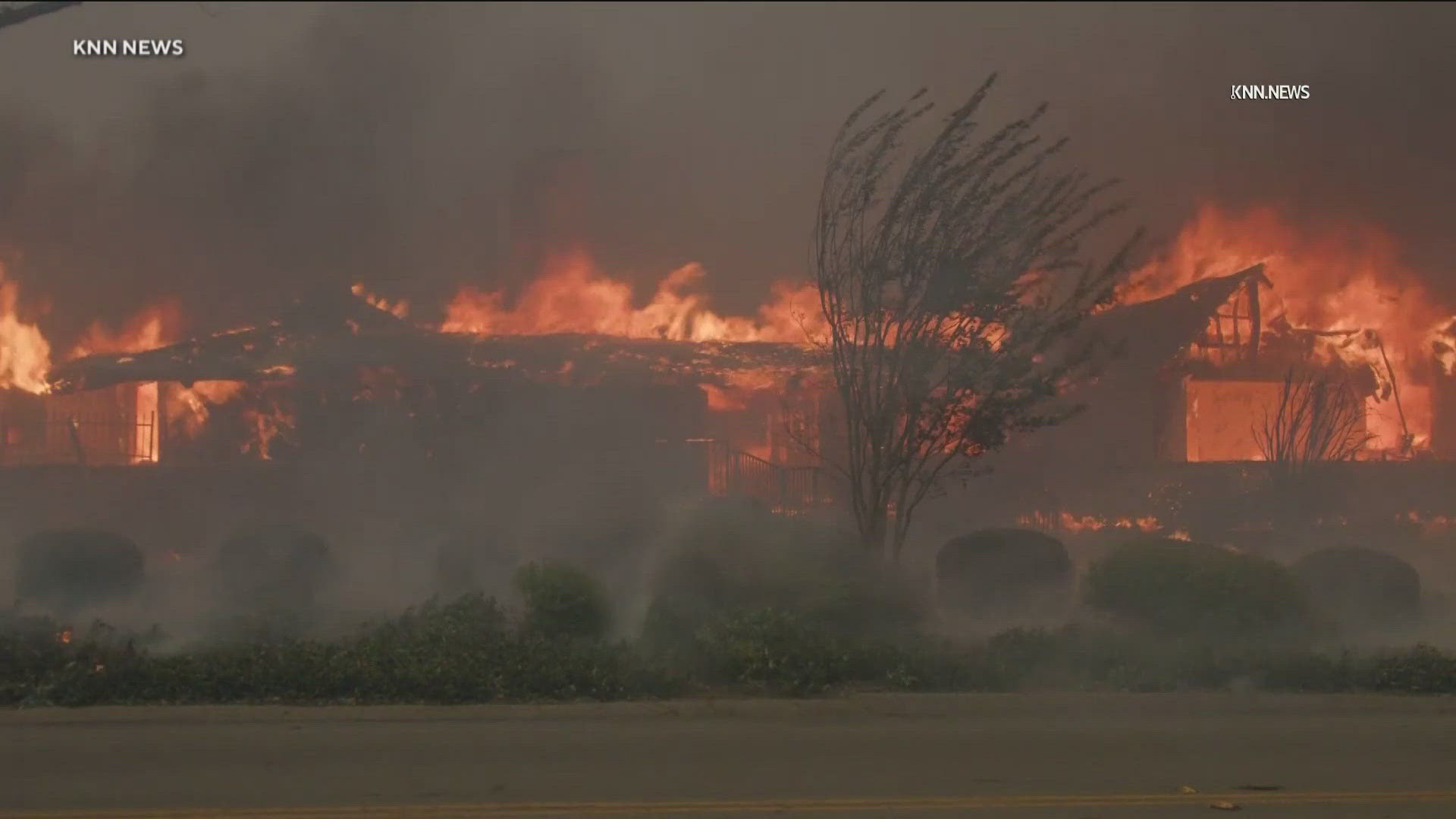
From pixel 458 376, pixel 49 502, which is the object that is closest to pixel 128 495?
pixel 49 502

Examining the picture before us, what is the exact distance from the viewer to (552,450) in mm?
17672

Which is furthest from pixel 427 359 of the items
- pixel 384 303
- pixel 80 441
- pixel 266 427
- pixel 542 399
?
pixel 80 441

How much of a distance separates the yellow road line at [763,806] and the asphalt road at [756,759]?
0.06ft

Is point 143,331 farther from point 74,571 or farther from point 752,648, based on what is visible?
point 752,648

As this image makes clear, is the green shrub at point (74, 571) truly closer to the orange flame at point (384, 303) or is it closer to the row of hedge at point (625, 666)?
the row of hedge at point (625, 666)

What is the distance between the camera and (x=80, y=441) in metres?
17.6

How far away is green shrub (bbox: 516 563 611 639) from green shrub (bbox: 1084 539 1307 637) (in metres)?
4.46

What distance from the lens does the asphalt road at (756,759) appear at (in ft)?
22.1

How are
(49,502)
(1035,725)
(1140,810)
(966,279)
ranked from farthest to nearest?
(49,502), (966,279), (1035,725), (1140,810)

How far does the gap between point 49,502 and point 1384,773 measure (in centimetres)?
1584

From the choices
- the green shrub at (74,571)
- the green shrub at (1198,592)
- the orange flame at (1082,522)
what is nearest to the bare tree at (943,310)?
the green shrub at (1198,592)

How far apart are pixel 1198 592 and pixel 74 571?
1100 cm

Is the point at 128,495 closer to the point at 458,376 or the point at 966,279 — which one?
the point at 458,376

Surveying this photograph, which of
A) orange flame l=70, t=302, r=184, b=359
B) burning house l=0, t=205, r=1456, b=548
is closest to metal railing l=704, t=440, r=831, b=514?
burning house l=0, t=205, r=1456, b=548
